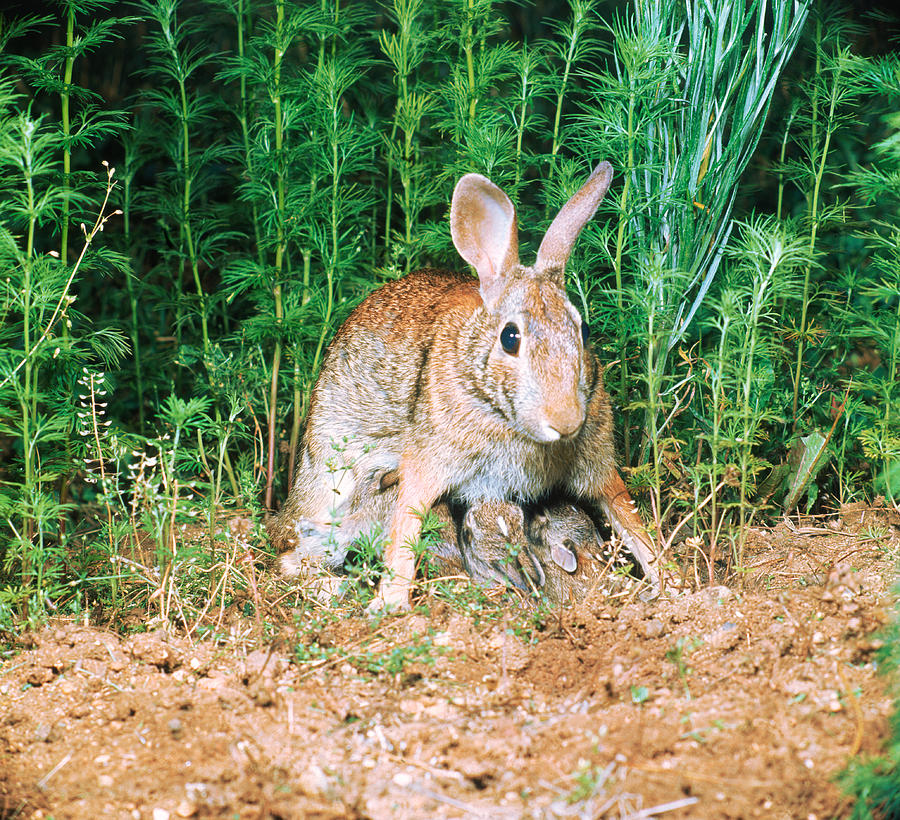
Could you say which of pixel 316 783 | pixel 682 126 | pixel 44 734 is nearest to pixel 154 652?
pixel 44 734

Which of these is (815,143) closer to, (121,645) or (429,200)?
(429,200)

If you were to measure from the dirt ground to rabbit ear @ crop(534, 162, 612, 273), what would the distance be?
167 centimetres

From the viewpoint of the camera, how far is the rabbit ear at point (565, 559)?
493cm

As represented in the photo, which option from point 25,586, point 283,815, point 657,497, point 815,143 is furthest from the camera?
point 815,143

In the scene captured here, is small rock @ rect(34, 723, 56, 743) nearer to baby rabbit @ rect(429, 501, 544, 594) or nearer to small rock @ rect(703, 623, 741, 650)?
baby rabbit @ rect(429, 501, 544, 594)

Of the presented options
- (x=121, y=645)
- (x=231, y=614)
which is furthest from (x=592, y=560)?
(x=121, y=645)

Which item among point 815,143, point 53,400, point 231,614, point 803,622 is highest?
point 815,143

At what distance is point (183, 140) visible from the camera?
6008 millimetres

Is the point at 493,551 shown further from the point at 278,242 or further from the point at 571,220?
the point at 278,242

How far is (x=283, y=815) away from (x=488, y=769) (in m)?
0.67

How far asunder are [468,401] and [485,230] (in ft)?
2.85

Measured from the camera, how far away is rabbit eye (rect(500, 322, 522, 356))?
461 cm

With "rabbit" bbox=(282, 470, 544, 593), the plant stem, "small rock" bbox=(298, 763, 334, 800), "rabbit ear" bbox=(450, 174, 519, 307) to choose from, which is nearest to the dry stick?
"small rock" bbox=(298, 763, 334, 800)

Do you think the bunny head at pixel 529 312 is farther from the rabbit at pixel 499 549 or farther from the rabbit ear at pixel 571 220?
the rabbit at pixel 499 549
